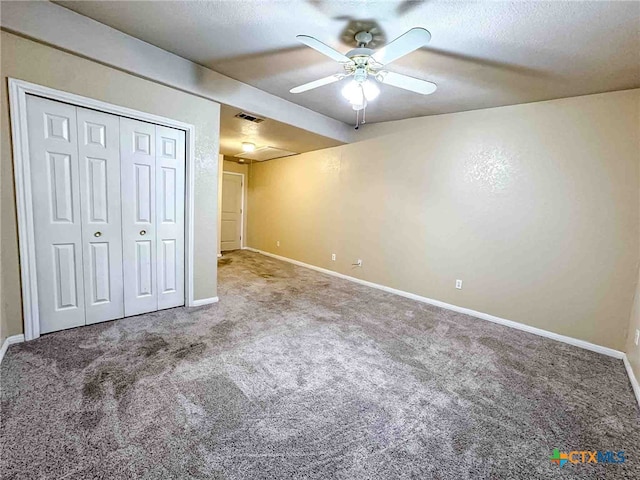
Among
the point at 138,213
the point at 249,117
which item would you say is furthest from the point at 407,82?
the point at 138,213

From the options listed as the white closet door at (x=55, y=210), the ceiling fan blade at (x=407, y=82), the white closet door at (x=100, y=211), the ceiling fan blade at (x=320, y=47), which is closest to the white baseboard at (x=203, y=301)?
the white closet door at (x=100, y=211)

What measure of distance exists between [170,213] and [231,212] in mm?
4336

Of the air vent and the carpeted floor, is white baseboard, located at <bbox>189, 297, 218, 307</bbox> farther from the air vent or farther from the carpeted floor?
the air vent

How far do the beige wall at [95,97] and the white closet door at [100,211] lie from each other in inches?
9.4

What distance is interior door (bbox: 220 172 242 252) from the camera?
23.6ft

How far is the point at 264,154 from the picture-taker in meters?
6.18

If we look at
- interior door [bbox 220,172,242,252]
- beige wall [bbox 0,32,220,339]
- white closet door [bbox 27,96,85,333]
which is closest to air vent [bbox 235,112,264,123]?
beige wall [bbox 0,32,220,339]

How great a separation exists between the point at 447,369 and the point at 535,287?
1667 millimetres

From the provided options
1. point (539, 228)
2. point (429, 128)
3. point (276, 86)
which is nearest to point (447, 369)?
point (539, 228)

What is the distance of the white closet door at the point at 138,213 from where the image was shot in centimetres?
274

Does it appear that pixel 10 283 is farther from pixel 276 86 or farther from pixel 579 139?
pixel 579 139

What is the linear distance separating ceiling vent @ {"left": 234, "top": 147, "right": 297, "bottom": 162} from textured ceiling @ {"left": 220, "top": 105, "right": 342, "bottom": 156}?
0.94ft

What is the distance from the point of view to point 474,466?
4.66 ft

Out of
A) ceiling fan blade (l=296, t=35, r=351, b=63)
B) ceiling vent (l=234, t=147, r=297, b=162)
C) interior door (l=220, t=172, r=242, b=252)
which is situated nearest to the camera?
ceiling fan blade (l=296, t=35, r=351, b=63)
